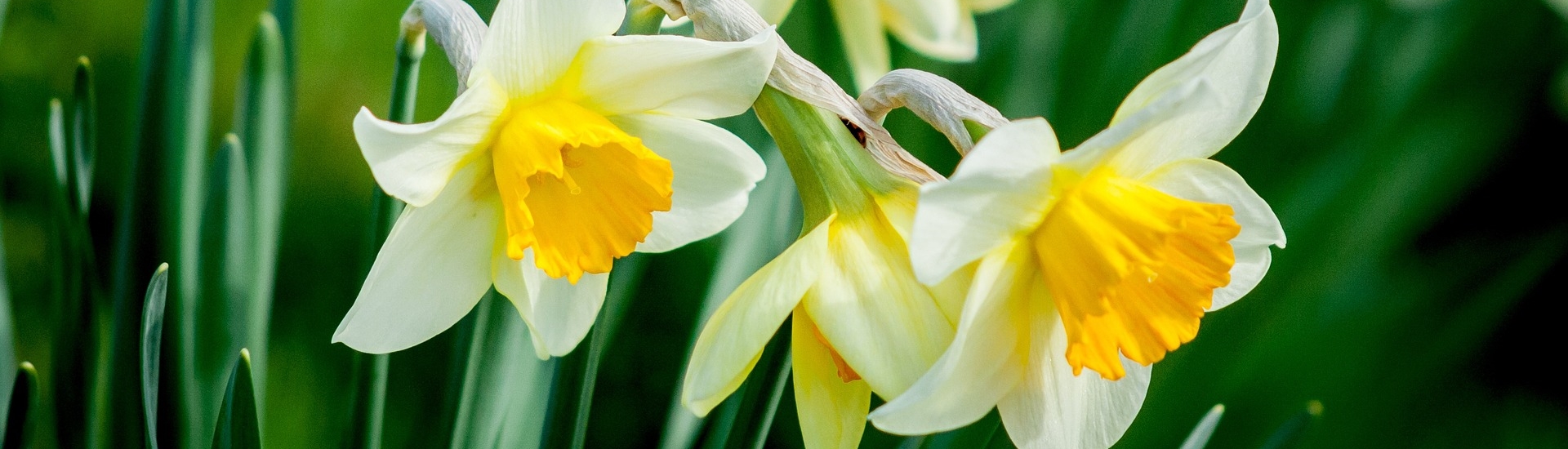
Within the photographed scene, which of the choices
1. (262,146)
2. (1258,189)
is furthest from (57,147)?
(1258,189)

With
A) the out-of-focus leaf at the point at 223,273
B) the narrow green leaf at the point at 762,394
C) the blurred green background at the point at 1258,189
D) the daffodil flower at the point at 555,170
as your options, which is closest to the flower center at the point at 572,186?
the daffodil flower at the point at 555,170

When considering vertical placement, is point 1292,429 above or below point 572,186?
below

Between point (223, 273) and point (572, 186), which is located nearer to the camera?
point (572, 186)

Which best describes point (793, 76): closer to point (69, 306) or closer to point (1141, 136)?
point (1141, 136)

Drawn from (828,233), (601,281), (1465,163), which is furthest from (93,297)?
(1465,163)

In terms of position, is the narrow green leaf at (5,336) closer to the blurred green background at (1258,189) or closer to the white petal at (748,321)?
the blurred green background at (1258,189)

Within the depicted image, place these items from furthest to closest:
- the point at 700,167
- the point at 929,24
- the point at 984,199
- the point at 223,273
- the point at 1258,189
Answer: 1. the point at 1258,189
2. the point at 929,24
3. the point at 223,273
4. the point at 700,167
5. the point at 984,199

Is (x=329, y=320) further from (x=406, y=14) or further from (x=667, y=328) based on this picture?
(x=406, y=14)

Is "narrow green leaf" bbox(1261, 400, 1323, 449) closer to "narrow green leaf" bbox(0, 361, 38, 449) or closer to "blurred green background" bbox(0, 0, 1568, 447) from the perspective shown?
"blurred green background" bbox(0, 0, 1568, 447)
